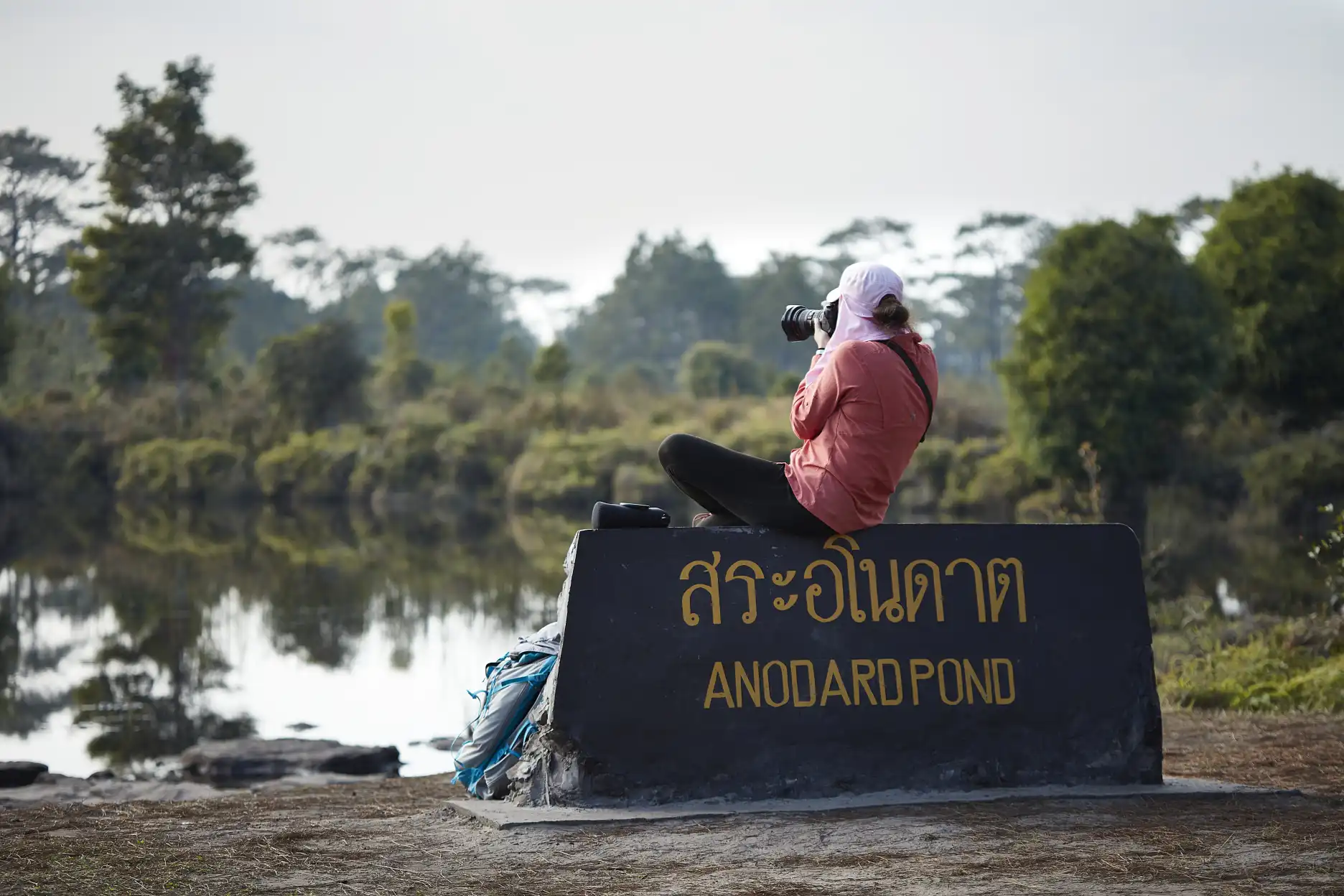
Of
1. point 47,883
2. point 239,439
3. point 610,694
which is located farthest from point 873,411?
point 239,439

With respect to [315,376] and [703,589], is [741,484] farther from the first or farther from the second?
[315,376]

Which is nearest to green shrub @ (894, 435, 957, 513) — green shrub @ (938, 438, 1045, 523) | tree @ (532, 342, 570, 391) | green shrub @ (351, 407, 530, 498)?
green shrub @ (938, 438, 1045, 523)

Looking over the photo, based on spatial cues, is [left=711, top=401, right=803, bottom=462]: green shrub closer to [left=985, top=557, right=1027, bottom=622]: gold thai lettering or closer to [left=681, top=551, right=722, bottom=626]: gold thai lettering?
[left=985, top=557, right=1027, bottom=622]: gold thai lettering

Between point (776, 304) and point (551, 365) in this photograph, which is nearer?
point (551, 365)

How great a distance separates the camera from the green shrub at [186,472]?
134 ft

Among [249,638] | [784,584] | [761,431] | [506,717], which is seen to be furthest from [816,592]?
[761,431]

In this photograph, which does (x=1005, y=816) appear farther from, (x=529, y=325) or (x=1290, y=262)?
(x=529, y=325)

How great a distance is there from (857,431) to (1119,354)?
2180cm

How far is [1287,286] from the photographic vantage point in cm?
2683

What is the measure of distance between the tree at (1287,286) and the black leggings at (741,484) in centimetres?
2327

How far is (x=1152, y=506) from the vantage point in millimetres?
26453

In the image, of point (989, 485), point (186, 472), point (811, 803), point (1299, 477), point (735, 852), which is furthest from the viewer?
point (186, 472)

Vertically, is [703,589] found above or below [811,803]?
above

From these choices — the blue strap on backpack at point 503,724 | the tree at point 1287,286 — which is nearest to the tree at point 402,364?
the tree at point 1287,286
